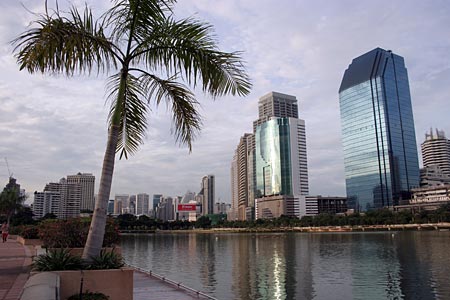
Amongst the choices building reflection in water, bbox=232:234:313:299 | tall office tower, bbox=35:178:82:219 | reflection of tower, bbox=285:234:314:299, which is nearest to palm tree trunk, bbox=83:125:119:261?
building reflection in water, bbox=232:234:313:299

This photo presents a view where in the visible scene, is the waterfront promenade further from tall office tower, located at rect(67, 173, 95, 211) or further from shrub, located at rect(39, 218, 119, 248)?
tall office tower, located at rect(67, 173, 95, 211)

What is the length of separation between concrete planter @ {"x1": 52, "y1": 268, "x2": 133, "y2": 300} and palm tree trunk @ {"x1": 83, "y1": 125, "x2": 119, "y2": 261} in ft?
1.60

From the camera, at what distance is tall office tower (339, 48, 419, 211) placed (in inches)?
6107

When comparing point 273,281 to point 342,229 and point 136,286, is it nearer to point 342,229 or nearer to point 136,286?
point 136,286

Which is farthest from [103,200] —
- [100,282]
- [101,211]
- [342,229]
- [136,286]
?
[342,229]

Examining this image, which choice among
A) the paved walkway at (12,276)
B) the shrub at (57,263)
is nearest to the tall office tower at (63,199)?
the paved walkway at (12,276)

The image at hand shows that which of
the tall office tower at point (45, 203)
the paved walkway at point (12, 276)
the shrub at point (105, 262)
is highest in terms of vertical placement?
the tall office tower at point (45, 203)

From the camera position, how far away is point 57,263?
7.77 m

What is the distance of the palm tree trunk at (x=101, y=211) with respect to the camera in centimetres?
796

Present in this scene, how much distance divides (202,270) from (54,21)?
2588 cm

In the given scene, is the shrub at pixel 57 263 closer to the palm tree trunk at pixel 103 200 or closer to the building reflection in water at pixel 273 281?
the palm tree trunk at pixel 103 200

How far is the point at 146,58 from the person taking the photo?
29.6ft

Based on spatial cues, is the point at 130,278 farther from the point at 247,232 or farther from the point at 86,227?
the point at 247,232

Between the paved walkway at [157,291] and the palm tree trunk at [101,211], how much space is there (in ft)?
12.0
